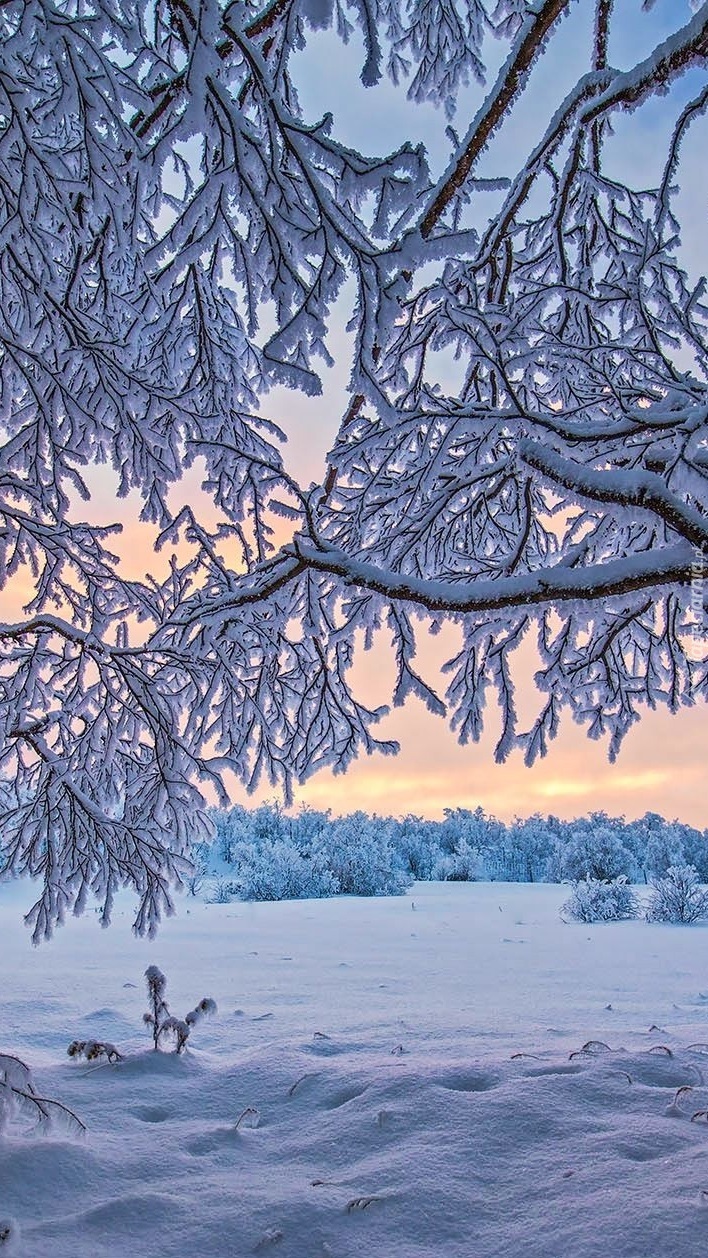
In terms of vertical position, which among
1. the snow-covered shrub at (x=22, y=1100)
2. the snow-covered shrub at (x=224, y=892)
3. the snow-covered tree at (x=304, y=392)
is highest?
the snow-covered tree at (x=304, y=392)

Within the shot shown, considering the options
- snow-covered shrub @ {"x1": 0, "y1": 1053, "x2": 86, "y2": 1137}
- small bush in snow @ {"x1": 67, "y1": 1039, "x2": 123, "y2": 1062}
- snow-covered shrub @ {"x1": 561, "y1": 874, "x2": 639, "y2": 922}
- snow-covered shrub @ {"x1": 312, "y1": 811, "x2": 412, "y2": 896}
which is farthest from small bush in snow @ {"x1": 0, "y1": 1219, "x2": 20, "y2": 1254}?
snow-covered shrub @ {"x1": 312, "y1": 811, "x2": 412, "y2": 896}

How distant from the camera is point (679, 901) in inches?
434

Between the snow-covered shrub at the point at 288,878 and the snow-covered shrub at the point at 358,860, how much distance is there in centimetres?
27

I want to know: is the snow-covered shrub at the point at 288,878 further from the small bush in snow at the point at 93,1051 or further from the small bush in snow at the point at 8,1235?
the small bush in snow at the point at 8,1235

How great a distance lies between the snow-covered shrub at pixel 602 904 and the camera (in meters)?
11.8

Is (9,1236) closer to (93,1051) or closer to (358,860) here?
(93,1051)

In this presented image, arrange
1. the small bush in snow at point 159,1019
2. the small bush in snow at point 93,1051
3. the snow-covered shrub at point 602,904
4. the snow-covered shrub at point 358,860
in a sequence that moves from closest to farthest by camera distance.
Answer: the small bush in snow at point 93,1051 → the small bush in snow at point 159,1019 → the snow-covered shrub at point 602,904 → the snow-covered shrub at point 358,860

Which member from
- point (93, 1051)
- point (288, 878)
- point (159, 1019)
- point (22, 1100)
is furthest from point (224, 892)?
point (22, 1100)

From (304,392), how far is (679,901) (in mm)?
11382

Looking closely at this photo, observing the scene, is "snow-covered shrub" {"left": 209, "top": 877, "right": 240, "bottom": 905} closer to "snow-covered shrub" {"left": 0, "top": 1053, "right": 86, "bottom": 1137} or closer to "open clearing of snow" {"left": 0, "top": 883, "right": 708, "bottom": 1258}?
"open clearing of snow" {"left": 0, "top": 883, "right": 708, "bottom": 1258}

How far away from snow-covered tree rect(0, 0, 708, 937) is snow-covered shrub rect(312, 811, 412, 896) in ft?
44.2

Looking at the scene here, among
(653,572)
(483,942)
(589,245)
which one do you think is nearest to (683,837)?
(483,942)

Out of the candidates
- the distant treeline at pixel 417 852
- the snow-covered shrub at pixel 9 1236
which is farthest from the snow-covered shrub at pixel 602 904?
the snow-covered shrub at pixel 9 1236

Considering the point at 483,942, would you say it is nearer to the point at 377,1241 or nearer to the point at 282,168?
the point at 377,1241
